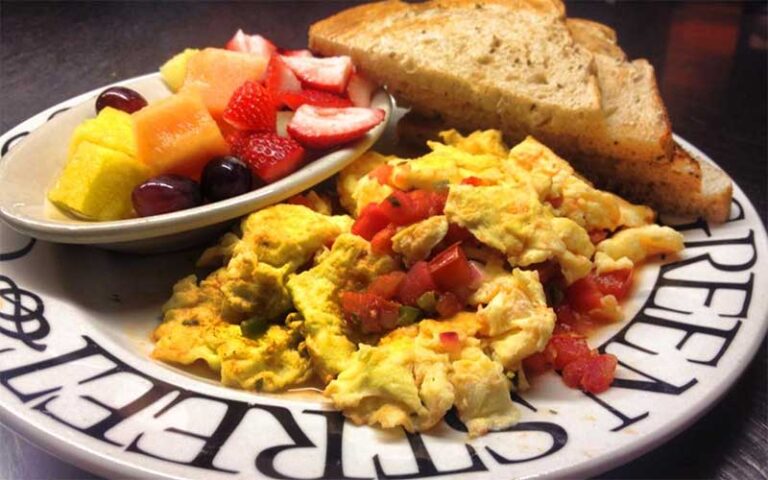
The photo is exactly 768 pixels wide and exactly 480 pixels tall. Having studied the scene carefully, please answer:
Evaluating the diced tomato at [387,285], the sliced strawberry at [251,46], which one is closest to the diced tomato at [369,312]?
the diced tomato at [387,285]

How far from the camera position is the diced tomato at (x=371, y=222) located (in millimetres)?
1893

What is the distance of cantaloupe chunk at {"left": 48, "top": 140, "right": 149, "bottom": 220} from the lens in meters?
1.94

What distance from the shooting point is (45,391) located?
1.54 m

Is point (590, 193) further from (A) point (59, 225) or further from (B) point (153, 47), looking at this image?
(B) point (153, 47)

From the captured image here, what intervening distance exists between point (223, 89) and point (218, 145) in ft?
0.94

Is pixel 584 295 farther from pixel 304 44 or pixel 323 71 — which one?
pixel 304 44

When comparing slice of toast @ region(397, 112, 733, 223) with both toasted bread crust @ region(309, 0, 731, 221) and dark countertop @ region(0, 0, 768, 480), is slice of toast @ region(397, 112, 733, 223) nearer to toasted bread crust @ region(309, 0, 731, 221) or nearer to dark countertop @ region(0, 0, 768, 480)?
toasted bread crust @ region(309, 0, 731, 221)

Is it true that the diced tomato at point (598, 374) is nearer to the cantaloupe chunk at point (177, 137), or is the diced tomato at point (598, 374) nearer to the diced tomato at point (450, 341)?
the diced tomato at point (450, 341)

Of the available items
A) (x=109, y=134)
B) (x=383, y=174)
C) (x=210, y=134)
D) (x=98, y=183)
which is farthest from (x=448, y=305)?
(x=109, y=134)

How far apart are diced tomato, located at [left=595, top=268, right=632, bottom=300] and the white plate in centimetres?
4

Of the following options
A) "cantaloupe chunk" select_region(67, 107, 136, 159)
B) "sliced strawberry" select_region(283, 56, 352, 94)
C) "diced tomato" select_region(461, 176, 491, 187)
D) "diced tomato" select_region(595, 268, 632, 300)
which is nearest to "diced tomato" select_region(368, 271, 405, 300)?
"diced tomato" select_region(461, 176, 491, 187)

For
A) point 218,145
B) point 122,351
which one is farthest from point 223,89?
point 122,351

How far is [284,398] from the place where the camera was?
64.8 inches

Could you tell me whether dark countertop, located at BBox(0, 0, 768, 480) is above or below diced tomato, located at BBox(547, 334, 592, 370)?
below
